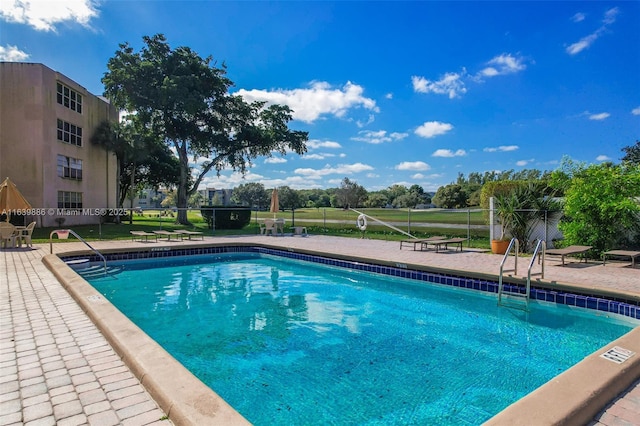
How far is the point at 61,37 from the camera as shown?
13.8m

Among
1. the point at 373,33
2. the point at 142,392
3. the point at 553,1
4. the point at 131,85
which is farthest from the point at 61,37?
the point at 553,1

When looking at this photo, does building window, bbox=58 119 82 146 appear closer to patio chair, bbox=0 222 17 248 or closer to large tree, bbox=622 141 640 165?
patio chair, bbox=0 222 17 248

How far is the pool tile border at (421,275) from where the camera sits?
5.43m

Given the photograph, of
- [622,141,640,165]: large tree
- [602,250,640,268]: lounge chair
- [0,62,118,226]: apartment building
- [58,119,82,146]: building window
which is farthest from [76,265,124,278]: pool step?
[622,141,640,165]: large tree

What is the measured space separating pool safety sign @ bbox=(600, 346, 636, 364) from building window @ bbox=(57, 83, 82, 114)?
1025 inches

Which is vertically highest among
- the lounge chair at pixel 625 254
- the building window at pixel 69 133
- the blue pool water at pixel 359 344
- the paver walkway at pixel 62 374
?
the building window at pixel 69 133

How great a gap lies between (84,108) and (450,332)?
26.3 m

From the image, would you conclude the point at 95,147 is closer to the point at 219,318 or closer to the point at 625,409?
the point at 219,318

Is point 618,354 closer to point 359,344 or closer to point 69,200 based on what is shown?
point 359,344

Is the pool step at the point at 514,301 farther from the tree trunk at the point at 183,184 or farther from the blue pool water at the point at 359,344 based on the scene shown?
the tree trunk at the point at 183,184

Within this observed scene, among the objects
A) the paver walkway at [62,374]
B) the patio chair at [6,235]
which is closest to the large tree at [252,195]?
the patio chair at [6,235]

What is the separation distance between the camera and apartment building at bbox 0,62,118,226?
18.7 m

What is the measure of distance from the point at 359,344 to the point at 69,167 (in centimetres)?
2365

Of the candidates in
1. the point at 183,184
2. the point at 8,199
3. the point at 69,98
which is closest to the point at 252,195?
the point at 183,184
